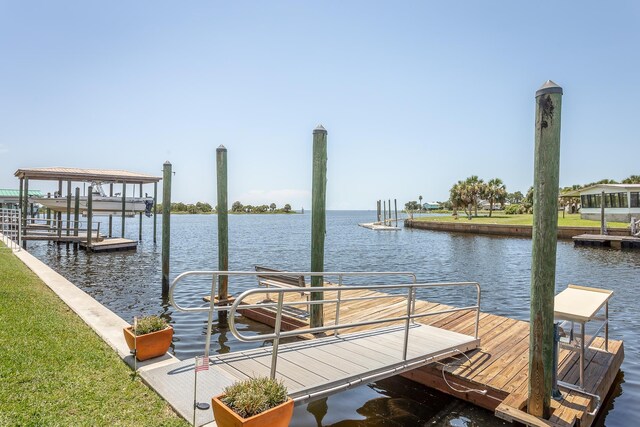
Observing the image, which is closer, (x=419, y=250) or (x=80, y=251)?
(x=80, y=251)

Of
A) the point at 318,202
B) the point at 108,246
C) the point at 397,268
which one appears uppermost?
the point at 318,202

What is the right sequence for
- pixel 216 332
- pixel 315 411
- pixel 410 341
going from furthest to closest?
pixel 216 332, pixel 410 341, pixel 315 411

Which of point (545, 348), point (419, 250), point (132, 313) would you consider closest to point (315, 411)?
point (545, 348)

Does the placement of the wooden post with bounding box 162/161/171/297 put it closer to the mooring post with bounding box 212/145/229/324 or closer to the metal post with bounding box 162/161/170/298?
the metal post with bounding box 162/161/170/298

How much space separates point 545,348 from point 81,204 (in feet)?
116

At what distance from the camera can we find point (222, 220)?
1098cm

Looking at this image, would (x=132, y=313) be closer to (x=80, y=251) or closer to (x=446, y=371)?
(x=446, y=371)

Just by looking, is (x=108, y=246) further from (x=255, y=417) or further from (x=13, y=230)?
(x=255, y=417)

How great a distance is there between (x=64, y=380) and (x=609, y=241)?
3598 centimetres

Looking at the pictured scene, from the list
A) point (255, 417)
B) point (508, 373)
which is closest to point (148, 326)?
point (255, 417)

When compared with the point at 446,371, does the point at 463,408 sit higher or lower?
lower

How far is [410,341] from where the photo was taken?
6.73 meters

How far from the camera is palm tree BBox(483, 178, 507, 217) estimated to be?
222 ft

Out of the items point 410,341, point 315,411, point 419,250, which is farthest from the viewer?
point 419,250
